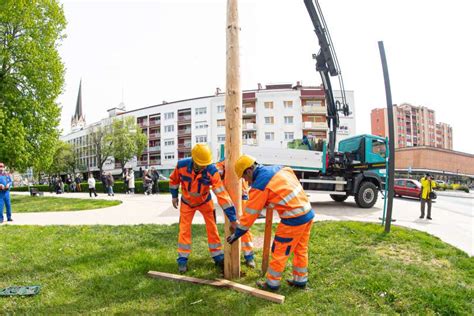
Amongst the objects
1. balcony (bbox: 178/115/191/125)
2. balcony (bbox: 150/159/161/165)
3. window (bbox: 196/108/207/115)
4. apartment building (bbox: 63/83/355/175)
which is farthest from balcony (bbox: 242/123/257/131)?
balcony (bbox: 150/159/161/165)

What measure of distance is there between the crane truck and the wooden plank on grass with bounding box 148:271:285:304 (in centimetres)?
716

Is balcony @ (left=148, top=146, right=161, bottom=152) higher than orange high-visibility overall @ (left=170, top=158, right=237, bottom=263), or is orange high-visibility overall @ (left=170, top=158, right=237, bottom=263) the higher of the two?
balcony @ (left=148, top=146, right=161, bottom=152)

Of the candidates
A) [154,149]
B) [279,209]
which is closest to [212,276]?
[279,209]

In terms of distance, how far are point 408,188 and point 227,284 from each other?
66.9 feet

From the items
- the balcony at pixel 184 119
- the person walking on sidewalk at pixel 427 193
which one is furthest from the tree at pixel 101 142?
the person walking on sidewalk at pixel 427 193

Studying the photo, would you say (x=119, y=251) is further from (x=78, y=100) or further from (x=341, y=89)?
(x=78, y=100)

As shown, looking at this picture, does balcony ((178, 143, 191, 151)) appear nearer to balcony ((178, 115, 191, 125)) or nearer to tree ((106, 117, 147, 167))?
balcony ((178, 115, 191, 125))

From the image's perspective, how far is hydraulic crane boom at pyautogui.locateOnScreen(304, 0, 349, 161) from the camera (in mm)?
10961

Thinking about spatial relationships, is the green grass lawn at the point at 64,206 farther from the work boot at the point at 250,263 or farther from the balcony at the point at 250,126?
the balcony at the point at 250,126

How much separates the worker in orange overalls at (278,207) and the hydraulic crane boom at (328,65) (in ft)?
29.3

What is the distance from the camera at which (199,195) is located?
443 cm

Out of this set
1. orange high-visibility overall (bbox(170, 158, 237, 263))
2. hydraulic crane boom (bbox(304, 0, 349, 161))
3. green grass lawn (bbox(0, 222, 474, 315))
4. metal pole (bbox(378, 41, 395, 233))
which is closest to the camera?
green grass lawn (bbox(0, 222, 474, 315))

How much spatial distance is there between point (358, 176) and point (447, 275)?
7687mm

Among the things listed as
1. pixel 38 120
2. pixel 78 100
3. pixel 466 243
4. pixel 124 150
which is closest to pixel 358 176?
pixel 466 243
